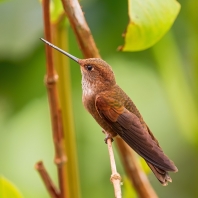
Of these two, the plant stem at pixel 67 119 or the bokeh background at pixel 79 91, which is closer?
the plant stem at pixel 67 119

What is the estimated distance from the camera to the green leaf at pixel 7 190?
3.51 feet

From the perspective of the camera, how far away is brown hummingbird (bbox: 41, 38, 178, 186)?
120 centimetres

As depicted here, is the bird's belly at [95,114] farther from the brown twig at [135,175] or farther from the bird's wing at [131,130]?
the brown twig at [135,175]

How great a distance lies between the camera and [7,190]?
1076 mm

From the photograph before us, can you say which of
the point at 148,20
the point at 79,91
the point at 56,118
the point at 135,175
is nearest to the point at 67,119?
the point at 56,118

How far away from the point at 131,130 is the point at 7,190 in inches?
16.5

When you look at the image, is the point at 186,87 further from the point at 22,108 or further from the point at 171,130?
the point at 22,108

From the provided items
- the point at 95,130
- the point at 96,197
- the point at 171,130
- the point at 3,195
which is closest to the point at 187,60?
the point at 171,130

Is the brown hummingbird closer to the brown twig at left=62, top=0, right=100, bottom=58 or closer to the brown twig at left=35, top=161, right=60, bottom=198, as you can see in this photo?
the brown twig at left=62, top=0, right=100, bottom=58

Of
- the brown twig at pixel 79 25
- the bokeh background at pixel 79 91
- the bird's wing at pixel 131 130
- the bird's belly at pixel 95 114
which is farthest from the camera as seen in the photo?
the bokeh background at pixel 79 91

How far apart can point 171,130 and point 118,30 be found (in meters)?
0.53

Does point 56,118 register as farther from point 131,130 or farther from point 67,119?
point 131,130

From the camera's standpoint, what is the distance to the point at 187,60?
1.96 m

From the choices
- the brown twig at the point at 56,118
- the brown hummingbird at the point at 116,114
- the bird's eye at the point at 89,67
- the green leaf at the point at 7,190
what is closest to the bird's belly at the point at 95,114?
the brown hummingbird at the point at 116,114
